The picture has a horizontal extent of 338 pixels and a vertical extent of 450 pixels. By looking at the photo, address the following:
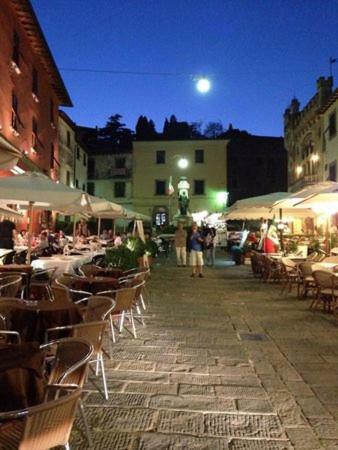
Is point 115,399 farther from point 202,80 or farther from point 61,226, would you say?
point 61,226

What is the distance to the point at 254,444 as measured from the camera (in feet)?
12.2

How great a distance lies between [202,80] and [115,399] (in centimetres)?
1107

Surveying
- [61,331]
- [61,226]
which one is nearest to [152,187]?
[61,226]

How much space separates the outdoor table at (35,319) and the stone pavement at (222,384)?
81cm

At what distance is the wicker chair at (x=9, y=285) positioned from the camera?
673cm

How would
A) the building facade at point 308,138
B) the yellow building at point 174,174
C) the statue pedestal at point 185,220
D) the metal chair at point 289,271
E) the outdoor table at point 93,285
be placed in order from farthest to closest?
1. the yellow building at point 174,174
2. the statue pedestal at point 185,220
3. the building facade at point 308,138
4. the metal chair at point 289,271
5. the outdoor table at point 93,285

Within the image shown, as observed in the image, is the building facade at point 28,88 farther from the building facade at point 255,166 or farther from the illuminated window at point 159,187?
the building facade at point 255,166

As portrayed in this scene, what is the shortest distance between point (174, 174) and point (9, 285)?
42.9m

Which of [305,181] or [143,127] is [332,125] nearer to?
[305,181]

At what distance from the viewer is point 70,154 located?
115ft

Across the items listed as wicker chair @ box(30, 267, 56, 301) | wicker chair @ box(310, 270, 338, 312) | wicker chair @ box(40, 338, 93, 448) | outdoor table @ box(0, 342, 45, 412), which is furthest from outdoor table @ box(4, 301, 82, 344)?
wicker chair @ box(310, 270, 338, 312)

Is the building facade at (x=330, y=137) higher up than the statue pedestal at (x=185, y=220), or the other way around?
the building facade at (x=330, y=137)

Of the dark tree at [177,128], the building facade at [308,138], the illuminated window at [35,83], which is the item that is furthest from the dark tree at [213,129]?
the illuminated window at [35,83]

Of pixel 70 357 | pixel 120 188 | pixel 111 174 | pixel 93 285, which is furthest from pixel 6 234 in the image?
pixel 111 174
